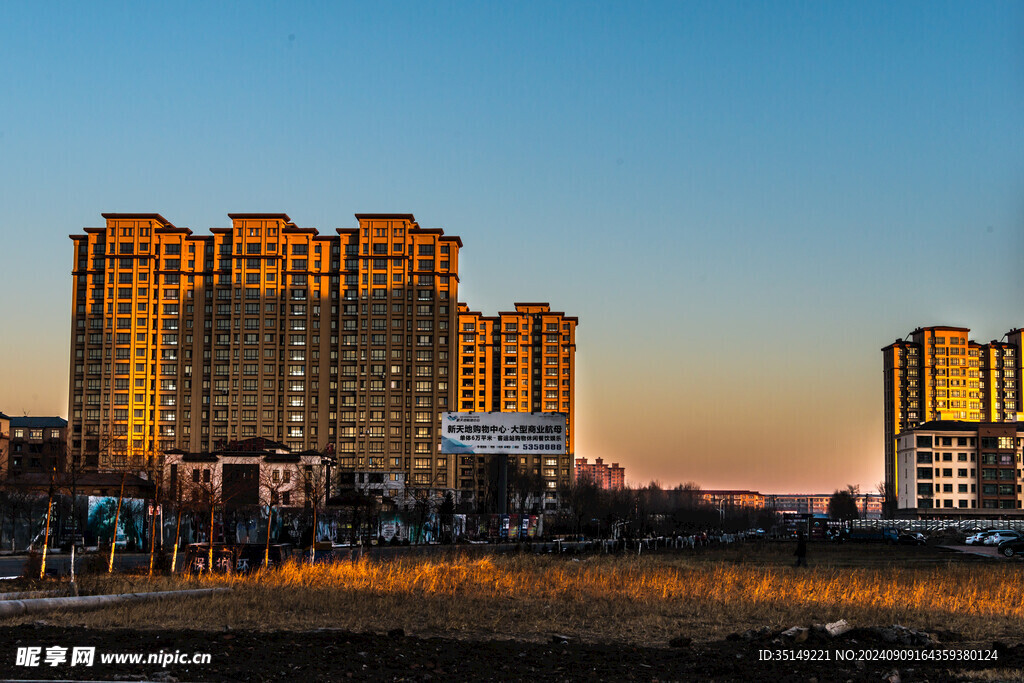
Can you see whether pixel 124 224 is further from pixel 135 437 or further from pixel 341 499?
pixel 341 499

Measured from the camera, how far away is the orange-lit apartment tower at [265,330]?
170250 millimetres

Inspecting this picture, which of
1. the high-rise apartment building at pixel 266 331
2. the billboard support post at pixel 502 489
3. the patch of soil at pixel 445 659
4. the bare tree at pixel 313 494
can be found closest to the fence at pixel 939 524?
the high-rise apartment building at pixel 266 331

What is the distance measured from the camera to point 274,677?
12.1 metres

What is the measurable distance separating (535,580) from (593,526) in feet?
305

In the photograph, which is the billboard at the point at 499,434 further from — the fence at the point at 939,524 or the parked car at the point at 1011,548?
the fence at the point at 939,524

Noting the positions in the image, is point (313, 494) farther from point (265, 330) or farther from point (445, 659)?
point (265, 330)

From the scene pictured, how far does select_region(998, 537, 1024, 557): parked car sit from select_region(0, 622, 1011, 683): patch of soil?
1885 inches

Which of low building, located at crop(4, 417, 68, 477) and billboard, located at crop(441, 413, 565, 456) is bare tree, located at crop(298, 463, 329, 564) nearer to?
billboard, located at crop(441, 413, 565, 456)

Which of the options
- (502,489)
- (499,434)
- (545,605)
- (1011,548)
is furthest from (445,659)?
(502,489)

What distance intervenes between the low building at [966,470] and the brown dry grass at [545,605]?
167 metres

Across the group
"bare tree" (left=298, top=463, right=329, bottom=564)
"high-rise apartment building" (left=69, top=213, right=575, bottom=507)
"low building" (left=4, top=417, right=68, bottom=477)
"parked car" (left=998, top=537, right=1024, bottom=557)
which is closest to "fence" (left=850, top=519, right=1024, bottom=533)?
"high-rise apartment building" (left=69, top=213, right=575, bottom=507)

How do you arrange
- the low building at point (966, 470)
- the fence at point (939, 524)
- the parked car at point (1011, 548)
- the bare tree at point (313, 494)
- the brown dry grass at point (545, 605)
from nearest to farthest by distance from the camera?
the brown dry grass at point (545, 605) → the bare tree at point (313, 494) → the parked car at point (1011, 548) → the fence at point (939, 524) → the low building at point (966, 470)

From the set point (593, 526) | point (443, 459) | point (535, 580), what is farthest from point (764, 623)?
point (443, 459)

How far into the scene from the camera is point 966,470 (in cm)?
18650
